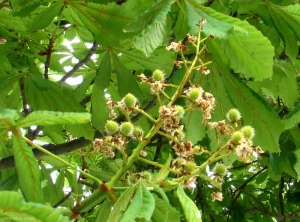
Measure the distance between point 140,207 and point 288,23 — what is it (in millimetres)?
839

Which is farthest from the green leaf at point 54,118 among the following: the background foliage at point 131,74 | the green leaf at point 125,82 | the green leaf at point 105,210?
the green leaf at point 125,82

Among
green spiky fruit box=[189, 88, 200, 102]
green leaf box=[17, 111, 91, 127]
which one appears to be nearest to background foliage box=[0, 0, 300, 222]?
green leaf box=[17, 111, 91, 127]

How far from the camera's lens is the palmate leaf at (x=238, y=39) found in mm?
1088

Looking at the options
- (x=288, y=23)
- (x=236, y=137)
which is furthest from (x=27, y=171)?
(x=288, y=23)

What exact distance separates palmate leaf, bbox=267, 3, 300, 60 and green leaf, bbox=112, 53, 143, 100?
0.45 m

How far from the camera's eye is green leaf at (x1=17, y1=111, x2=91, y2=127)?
2.83ft

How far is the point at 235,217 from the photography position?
251cm

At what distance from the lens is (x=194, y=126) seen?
1595 mm

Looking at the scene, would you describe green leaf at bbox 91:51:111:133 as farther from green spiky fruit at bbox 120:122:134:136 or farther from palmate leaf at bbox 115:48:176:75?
green spiky fruit at bbox 120:122:134:136

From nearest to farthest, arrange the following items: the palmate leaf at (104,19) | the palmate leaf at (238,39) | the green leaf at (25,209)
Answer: the green leaf at (25,209) → the palmate leaf at (238,39) → the palmate leaf at (104,19)

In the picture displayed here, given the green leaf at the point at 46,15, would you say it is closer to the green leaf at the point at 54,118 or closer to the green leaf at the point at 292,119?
the green leaf at the point at 54,118

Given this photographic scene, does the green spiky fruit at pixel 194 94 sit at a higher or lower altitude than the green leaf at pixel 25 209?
lower

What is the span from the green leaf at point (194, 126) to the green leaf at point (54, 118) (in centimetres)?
74

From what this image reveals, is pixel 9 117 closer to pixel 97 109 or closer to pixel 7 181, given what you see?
pixel 7 181
